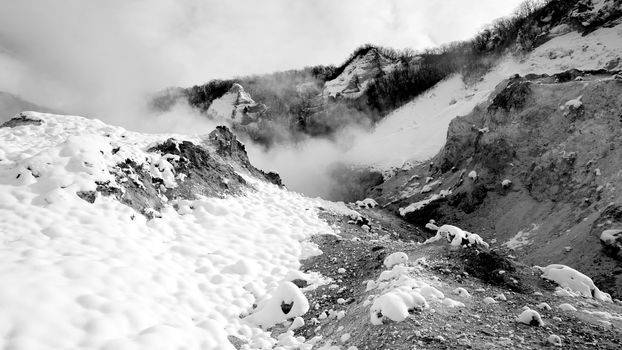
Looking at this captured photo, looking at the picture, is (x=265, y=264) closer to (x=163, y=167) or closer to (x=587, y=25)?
(x=163, y=167)

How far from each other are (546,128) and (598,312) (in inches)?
817

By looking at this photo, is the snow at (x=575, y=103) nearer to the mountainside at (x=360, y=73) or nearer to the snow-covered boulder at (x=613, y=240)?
the snow-covered boulder at (x=613, y=240)

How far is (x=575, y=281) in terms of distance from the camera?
11.1 meters

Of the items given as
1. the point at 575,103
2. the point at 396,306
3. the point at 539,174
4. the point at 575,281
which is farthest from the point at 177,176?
the point at 575,103

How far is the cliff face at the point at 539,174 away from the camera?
18.7m

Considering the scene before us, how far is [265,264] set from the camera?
1288 cm

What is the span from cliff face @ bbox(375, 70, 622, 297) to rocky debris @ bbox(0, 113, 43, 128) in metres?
26.6

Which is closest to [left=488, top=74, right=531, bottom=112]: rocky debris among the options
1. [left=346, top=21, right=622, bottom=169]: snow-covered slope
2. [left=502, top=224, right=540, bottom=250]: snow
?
[left=346, top=21, right=622, bottom=169]: snow-covered slope

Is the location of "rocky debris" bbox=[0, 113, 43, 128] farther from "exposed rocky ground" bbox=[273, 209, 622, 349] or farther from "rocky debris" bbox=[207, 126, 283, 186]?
Answer: "exposed rocky ground" bbox=[273, 209, 622, 349]

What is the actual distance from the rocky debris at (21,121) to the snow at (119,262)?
1.31 metres

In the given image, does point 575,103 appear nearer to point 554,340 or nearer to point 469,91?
point 554,340

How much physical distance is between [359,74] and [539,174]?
65.3 meters

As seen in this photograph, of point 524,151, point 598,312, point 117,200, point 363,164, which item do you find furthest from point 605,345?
point 363,164

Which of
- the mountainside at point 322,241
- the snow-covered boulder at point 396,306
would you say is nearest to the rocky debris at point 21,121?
the mountainside at point 322,241
